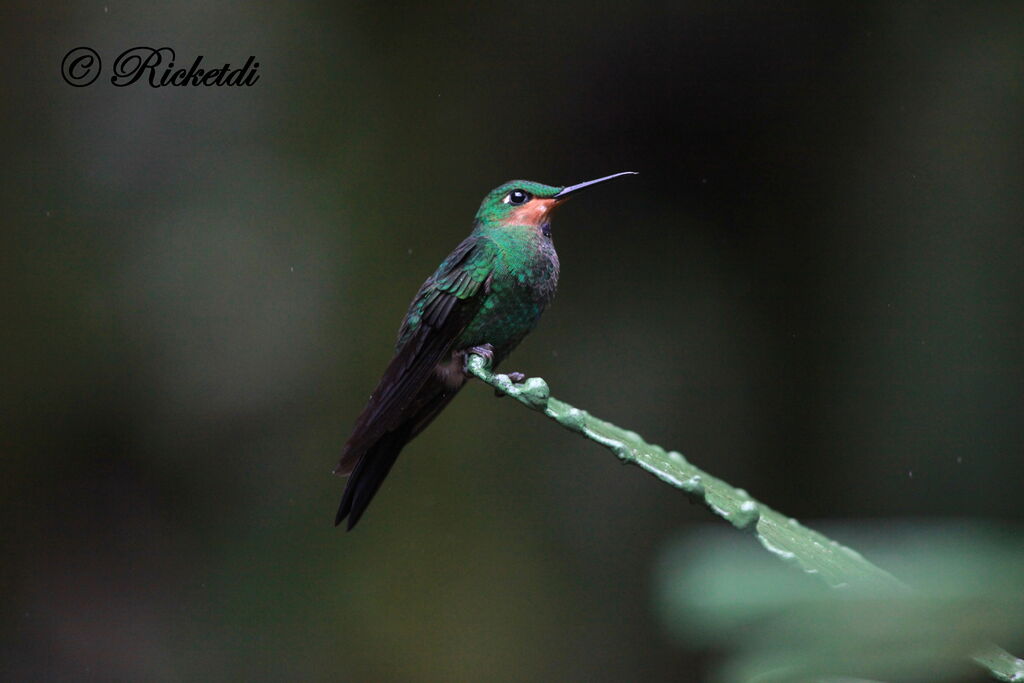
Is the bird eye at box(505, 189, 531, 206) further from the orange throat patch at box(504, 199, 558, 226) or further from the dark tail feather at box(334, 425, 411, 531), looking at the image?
the dark tail feather at box(334, 425, 411, 531)

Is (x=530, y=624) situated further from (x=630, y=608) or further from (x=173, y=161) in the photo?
(x=173, y=161)

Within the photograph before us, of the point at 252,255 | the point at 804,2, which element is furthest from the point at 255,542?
the point at 804,2

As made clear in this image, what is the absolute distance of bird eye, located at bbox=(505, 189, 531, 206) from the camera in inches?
42.9

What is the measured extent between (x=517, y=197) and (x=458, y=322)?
0.16 m

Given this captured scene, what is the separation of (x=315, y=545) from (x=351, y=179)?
0.85 m

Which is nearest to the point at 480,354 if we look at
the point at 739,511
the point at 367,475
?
the point at 367,475

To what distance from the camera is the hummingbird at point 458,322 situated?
0.96m

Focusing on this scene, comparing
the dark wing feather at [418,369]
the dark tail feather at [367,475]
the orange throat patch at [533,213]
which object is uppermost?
the orange throat patch at [533,213]

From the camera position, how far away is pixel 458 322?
1.01 meters

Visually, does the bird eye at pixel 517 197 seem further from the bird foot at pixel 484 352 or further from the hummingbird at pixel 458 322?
the bird foot at pixel 484 352

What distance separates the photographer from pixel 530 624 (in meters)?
2.55

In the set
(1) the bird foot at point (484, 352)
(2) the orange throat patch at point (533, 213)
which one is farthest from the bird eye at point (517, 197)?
(1) the bird foot at point (484, 352)

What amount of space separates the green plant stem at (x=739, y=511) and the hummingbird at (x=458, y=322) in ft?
0.30

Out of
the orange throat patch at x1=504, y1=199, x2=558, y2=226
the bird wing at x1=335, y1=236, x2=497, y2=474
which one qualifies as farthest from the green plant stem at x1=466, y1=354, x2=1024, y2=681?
the orange throat patch at x1=504, y1=199, x2=558, y2=226
